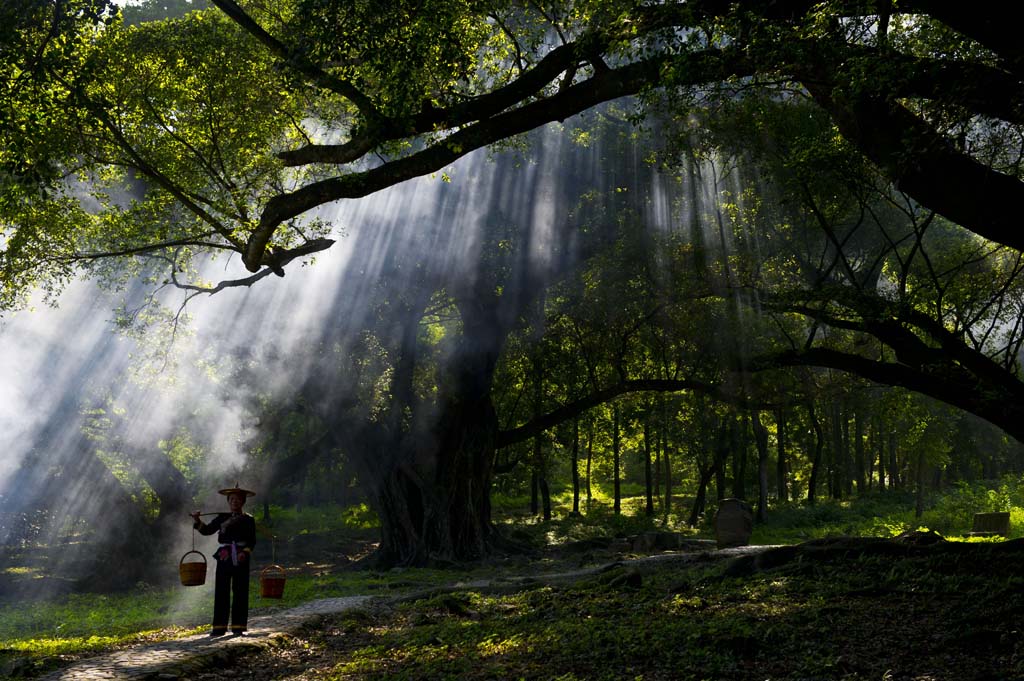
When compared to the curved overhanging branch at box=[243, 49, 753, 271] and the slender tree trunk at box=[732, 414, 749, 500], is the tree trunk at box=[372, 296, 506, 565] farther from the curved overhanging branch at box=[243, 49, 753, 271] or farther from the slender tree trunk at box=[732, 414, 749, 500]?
the slender tree trunk at box=[732, 414, 749, 500]

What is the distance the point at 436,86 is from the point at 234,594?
6.40m

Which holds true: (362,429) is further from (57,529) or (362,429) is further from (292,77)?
(292,77)

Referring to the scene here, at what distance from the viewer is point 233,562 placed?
936cm

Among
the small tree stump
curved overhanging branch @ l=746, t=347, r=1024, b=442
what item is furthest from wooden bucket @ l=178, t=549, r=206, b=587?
the small tree stump

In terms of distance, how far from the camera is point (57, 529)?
23969mm

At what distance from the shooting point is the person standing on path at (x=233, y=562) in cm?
923

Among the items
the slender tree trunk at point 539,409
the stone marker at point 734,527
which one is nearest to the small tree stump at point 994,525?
the stone marker at point 734,527

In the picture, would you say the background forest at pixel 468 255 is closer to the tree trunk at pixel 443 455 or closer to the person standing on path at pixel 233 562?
the tree trunk at pixel 443 455

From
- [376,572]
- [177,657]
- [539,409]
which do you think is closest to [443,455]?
[376,572]

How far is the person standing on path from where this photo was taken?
30.3 feet

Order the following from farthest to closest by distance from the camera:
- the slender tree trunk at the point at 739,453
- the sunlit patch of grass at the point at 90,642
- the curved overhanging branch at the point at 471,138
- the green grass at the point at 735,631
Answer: the slender tree trunk at the point at 739,453 → the sunlit patch of grass at the point at 90,642 → the curved overhanging branch at the point at 471,138 → the green grass at the point at 735,631

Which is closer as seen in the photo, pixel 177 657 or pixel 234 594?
pixel 177 657

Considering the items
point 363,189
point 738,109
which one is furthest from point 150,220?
point 738,109

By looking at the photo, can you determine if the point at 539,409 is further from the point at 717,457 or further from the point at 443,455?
the point at 717,457
